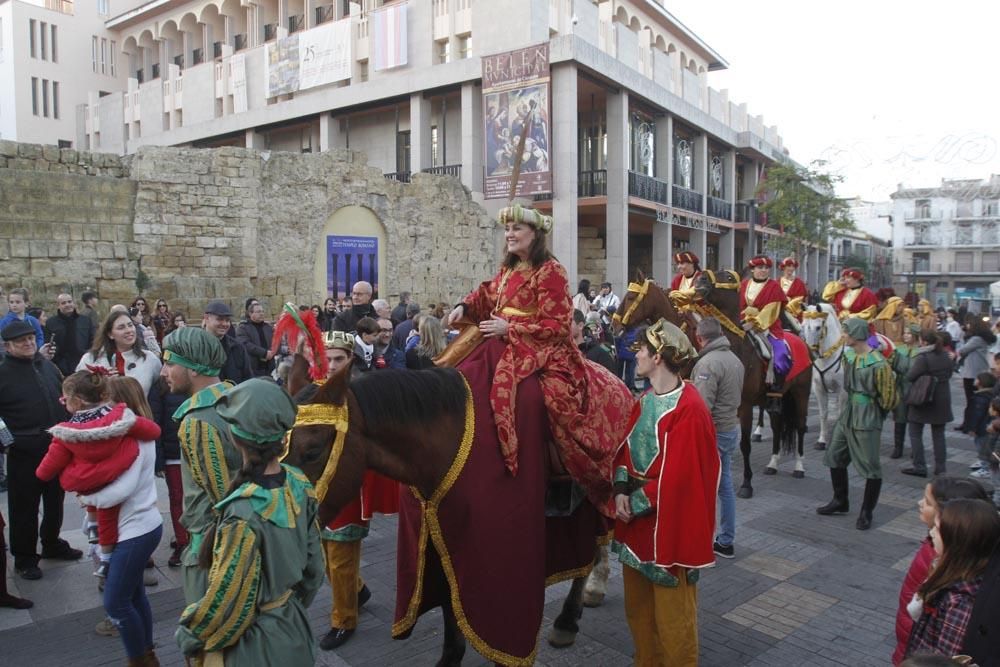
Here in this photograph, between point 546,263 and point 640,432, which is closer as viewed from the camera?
point 640,432

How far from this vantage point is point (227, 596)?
2.15 meters

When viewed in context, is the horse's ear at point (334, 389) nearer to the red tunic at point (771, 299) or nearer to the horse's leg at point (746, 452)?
the horse's leg at point (746, 452)

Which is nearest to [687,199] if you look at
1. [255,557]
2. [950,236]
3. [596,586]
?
[596,586]

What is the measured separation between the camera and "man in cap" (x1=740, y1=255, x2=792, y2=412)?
8.35m

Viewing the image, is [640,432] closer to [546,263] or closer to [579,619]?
[546,263]

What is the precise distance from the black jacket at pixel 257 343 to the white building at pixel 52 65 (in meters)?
40.6

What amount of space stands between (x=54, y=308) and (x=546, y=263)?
39.4ft

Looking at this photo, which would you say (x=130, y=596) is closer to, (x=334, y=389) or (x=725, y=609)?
(x=334, y=389)

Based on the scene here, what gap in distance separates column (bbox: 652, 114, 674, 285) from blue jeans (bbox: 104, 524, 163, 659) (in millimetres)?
26661

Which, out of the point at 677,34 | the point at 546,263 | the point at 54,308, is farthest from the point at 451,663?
the point at 677,34

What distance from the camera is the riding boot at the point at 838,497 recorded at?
7.00m

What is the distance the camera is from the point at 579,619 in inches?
181

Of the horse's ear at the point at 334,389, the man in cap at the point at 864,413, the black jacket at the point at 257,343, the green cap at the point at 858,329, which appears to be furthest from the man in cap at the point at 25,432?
the green cap at the point at 858,329

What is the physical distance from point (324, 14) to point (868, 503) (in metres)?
34.0
